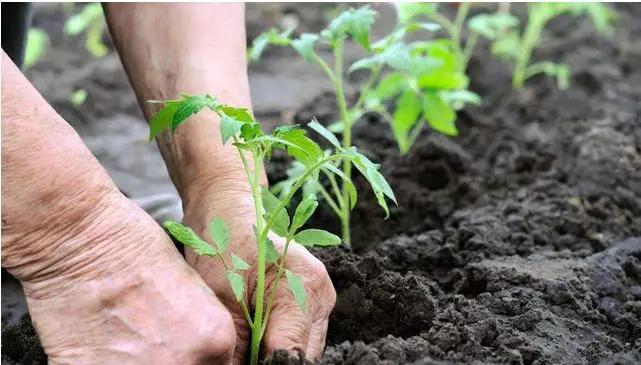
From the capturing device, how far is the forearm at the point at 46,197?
1.45 m

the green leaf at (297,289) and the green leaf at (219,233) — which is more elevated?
the green leaf at (219,233)

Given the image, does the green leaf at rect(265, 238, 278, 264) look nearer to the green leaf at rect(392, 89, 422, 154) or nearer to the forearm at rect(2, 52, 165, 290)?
the forearm at rect(2, 52, 165, 290)

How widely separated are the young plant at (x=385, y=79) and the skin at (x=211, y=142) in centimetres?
22

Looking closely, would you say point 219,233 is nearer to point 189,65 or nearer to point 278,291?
point 278,291

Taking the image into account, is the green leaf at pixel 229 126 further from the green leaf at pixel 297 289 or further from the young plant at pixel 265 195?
the green leaf at pixel 297 289

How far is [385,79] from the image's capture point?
9.39 feet

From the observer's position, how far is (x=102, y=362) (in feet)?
4.79

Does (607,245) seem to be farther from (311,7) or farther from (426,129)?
(311,7)

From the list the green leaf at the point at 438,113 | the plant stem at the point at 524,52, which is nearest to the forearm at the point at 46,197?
the green leaf at the point at 438,113

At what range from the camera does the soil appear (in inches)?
66.0

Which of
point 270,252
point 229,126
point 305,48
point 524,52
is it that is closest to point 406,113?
point 305,48

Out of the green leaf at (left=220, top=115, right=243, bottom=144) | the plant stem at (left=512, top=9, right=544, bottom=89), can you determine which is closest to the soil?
the plant stem at (left=512, top=9, right=544, bottom=89)

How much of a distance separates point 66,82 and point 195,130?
2.46 metres

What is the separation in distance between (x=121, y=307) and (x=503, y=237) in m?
1.17
